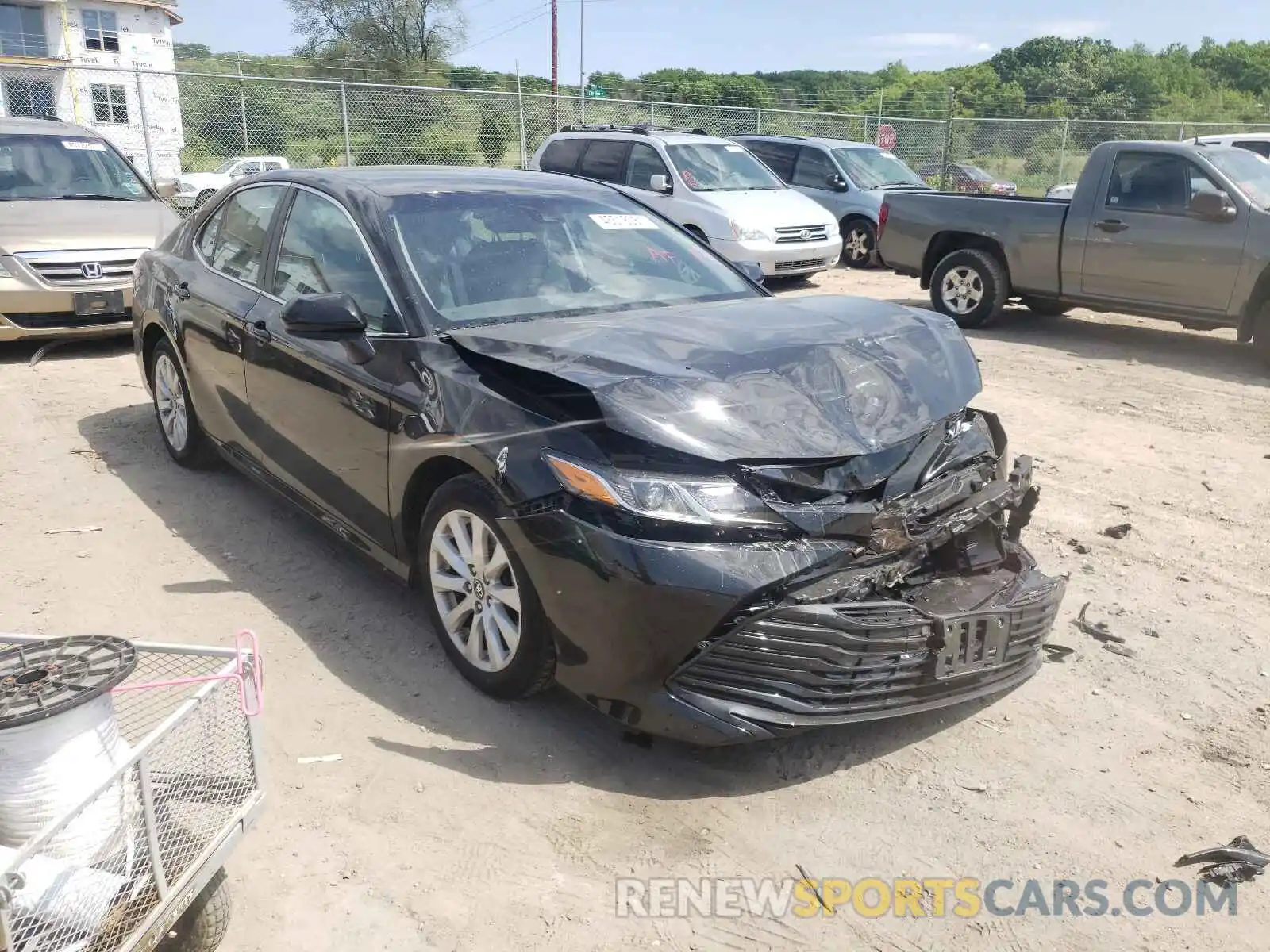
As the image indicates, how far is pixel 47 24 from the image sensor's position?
53.0m

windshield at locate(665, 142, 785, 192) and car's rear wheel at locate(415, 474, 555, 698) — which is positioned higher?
windshield at locate(665, 142, 785, 192)

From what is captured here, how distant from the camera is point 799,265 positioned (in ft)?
42.4

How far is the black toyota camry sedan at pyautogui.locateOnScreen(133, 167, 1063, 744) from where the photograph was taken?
3.00m

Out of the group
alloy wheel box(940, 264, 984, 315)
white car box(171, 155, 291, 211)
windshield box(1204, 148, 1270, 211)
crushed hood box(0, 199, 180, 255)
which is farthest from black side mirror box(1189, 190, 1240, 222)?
white car box(171, 155, 291, 211)

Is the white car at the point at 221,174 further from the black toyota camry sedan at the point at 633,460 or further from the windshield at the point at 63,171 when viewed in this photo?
the black toyota camry sedan at the point at 633,460

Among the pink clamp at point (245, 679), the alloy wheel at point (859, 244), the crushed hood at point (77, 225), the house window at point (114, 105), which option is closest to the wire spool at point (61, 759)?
the pink clamp at point (245, 679)

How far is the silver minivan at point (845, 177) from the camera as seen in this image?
1517cm

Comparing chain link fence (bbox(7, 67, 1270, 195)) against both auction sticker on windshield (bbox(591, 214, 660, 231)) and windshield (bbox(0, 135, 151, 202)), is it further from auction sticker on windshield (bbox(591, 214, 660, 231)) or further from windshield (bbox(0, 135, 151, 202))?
auction sticker on windshield (bbox(591, 214, 660, 231))

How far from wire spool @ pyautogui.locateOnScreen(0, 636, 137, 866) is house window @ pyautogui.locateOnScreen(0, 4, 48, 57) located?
60.0 metres

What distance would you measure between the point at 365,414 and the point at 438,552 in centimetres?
Result: 65

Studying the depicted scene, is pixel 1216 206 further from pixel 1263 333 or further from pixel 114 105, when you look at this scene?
pixel 114 105

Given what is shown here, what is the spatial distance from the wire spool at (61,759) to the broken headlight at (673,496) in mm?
1322

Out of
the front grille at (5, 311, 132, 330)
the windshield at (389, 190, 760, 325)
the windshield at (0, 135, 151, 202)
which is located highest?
the windshield at (0, 135, 151, 202)

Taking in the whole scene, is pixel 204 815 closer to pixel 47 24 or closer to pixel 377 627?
pixel 377 627
